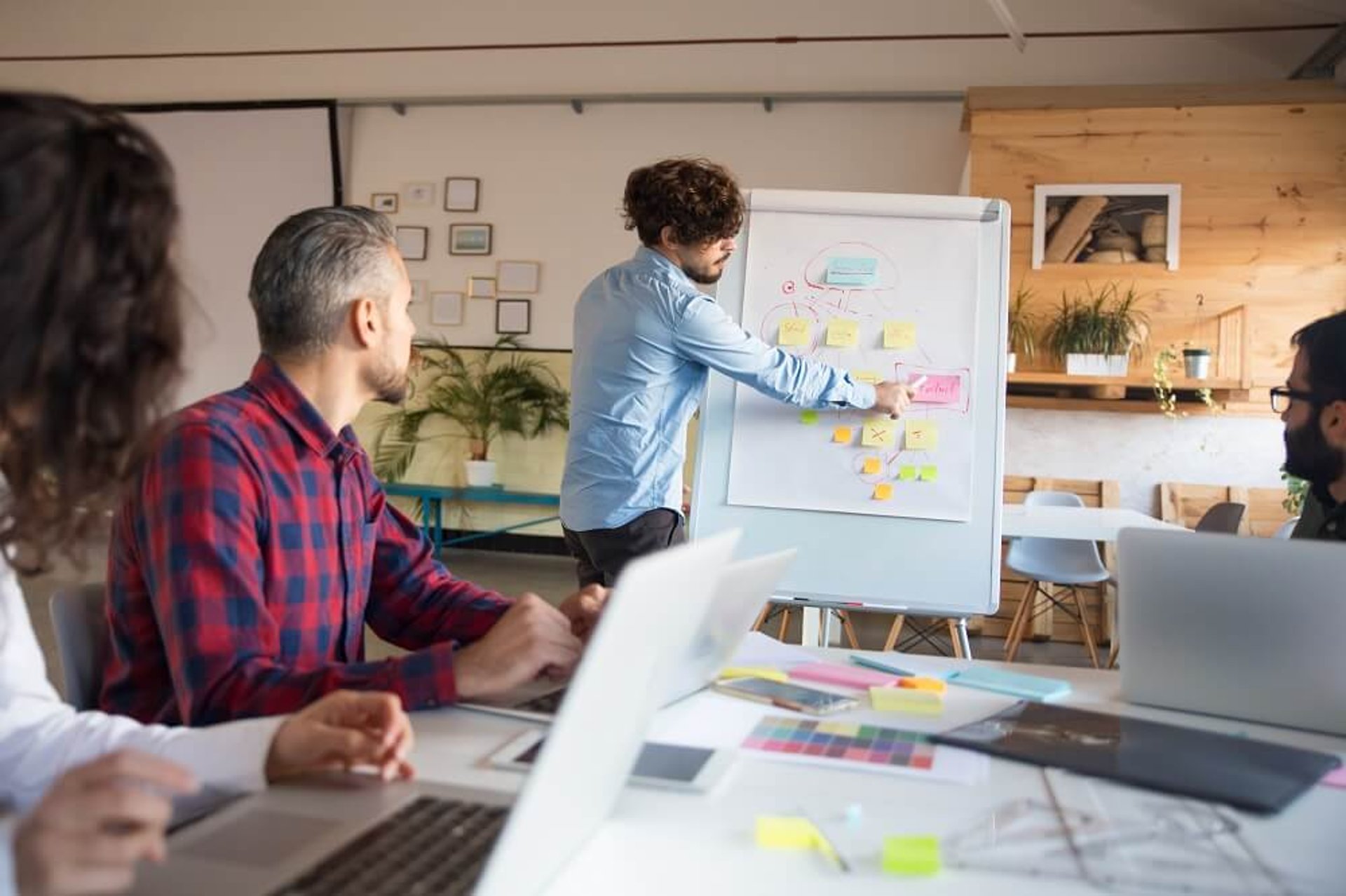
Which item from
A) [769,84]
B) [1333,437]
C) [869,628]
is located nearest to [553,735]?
[1333,437]

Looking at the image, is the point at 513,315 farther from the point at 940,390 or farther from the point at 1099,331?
the point at 940,390

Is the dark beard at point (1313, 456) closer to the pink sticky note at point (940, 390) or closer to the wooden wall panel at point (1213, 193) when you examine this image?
the pink sticky note at point (940, 390)

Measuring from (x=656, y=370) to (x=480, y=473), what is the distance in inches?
186

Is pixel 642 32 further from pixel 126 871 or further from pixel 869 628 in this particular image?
pixel 126 871

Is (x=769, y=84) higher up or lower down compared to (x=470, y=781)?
higher up

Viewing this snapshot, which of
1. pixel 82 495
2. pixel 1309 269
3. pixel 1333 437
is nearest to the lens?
pixel 82 495

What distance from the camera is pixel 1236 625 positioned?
4.65 ft

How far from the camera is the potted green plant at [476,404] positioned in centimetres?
758

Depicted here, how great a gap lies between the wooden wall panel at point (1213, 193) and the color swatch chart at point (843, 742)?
5.00m

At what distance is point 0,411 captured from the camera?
0.88 metres

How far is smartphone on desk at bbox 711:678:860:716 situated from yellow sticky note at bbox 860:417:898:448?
1365mm

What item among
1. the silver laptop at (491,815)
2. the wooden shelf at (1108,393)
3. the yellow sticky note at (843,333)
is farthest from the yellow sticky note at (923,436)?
the wooden shelf at (1108,393)

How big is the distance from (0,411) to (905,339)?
91.2 inches

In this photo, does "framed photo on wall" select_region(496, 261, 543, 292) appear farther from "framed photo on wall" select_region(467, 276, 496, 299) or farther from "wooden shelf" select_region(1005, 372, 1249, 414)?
"wooden shelf" select_region(1005, 372, 1249, 414)
